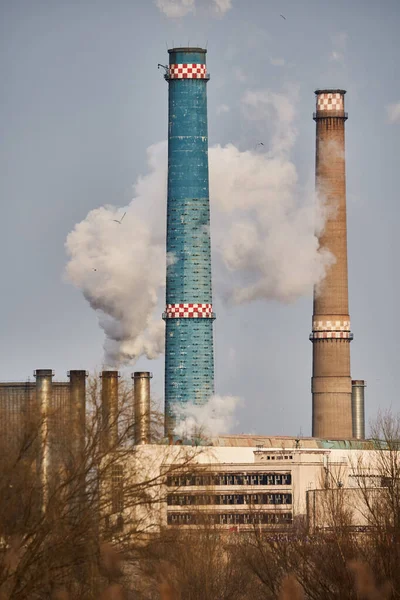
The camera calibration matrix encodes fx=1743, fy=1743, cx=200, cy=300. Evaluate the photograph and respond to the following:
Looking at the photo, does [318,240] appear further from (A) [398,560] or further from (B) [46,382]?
(A) [398,560]

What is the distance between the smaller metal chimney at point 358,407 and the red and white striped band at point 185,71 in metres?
32.4

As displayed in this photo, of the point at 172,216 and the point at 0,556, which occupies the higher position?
the point at 172,216

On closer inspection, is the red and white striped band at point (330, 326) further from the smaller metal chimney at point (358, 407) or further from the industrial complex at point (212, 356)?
the smaller metal chimney at point (358, 407)

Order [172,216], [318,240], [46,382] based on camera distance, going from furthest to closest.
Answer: [172,216]
[318,240]
[46,382]

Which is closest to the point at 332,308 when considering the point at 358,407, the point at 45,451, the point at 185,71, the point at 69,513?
the point at 358,407

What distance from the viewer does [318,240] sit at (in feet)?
481

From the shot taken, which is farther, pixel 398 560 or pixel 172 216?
pixel 172 216

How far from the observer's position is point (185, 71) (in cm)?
16325

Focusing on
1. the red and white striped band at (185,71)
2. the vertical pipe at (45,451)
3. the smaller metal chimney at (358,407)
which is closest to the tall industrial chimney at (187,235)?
the red and white striped band at (185,71)

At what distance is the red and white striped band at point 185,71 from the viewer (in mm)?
163250

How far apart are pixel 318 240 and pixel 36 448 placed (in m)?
114

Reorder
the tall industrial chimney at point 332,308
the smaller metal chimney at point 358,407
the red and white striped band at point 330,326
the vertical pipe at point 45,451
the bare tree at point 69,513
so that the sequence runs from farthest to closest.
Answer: the smaller metal chimney at point 358,407 < the red and white striped band at point 330,326 < the tall industrial chimney at point 332,308 < the vertical pipe at point 45,451 < the bare tree at point 69,513

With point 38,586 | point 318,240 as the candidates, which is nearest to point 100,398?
point 38,586

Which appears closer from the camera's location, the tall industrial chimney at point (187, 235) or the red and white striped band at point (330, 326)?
the red and white striped band at point (330, 326)
